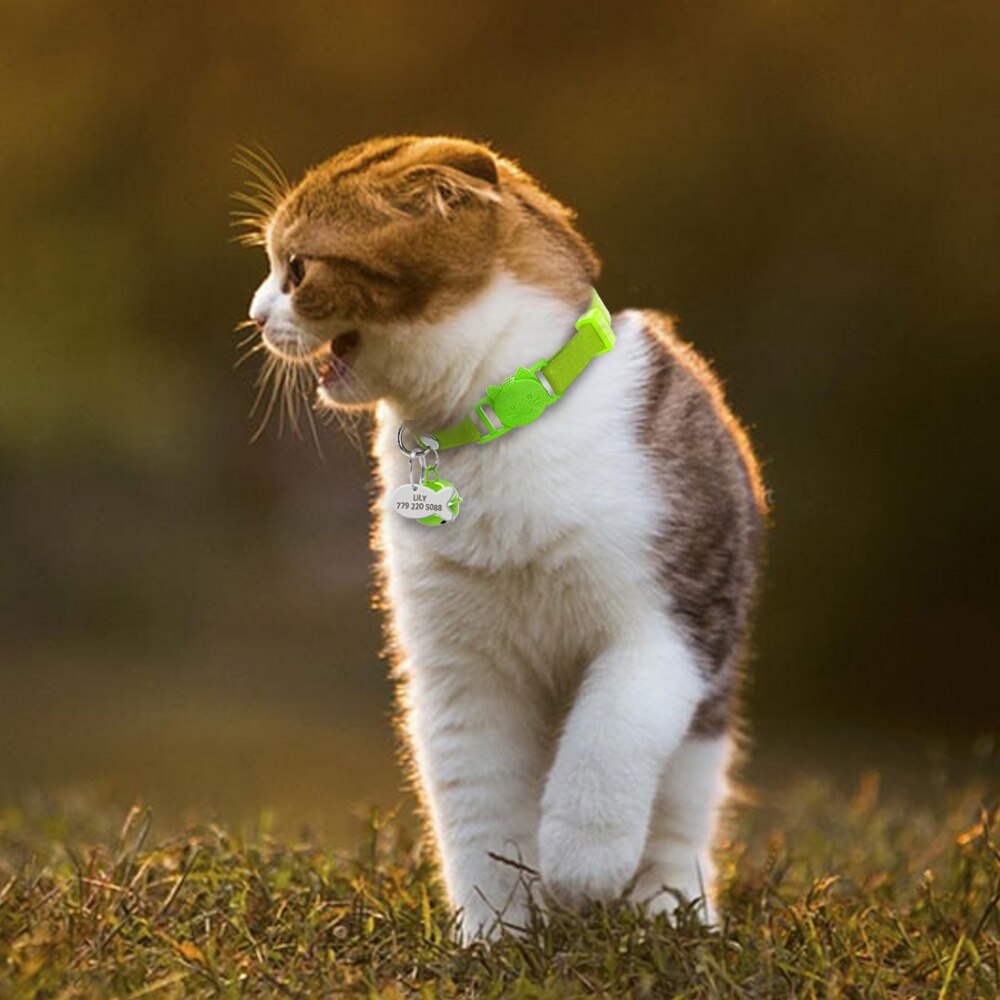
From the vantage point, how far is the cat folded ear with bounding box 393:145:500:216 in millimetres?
3074

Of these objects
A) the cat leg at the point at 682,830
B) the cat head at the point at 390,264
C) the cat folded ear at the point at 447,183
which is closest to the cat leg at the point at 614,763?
the cat leg at the point at 682,830

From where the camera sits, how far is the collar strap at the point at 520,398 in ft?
10.2

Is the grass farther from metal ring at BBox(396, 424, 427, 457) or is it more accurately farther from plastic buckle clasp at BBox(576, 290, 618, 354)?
plastic buckle clasp at BBox(576, 290, 618, 354)

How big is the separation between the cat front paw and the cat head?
83 cm

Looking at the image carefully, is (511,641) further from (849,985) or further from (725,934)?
(849,985)

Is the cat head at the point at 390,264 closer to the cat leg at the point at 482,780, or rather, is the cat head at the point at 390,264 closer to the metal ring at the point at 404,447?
the metal ring at the point at 404,447

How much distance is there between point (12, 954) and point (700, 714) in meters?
1.34

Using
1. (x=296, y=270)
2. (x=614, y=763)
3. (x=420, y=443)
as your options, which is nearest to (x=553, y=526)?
(x=420, y=443)

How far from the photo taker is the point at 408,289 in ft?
10.0

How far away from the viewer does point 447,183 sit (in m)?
3.07

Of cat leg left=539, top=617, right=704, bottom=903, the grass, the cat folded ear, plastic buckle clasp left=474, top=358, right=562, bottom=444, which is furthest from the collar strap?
the grass

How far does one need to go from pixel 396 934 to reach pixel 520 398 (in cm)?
99

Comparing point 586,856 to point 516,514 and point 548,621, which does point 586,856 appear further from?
point 516,514

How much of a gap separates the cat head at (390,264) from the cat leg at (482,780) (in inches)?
23.5
